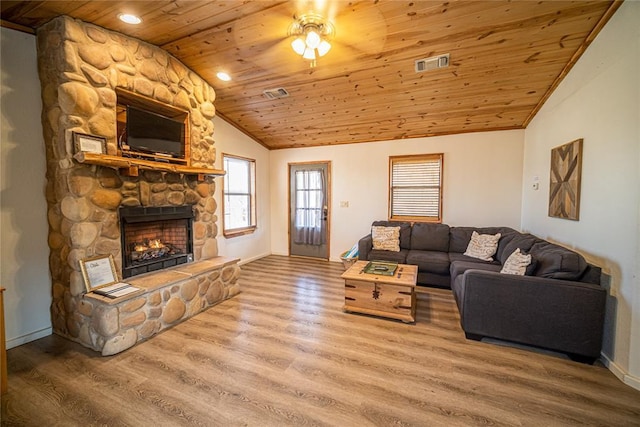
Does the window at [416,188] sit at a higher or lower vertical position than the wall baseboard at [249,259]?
higher

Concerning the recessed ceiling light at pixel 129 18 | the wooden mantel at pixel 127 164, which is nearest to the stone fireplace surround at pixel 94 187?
the wooden mantel at pixel 127 164

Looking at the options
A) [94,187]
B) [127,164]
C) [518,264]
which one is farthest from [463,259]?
[94,187]

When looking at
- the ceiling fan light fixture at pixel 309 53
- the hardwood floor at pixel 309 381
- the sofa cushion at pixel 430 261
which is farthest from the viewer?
the sofa cushion at pixel 430 261

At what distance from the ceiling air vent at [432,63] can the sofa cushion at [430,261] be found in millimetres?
2487

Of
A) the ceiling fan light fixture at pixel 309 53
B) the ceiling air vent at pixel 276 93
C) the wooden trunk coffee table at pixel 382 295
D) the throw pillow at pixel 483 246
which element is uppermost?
the ceiling air vent at pixel 276 93

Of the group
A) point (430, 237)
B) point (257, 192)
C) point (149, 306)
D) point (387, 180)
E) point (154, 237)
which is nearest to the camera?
point (149, 306)

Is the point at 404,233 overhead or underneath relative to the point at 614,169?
underneath

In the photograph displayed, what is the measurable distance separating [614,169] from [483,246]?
189 cm

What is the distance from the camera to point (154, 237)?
319cm

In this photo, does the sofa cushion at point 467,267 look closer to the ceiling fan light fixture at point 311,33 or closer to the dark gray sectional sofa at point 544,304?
the dark gray sectional sofa at point 544,304

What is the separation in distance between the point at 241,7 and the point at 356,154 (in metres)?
3.32

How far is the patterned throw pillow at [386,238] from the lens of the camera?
14.4 ft

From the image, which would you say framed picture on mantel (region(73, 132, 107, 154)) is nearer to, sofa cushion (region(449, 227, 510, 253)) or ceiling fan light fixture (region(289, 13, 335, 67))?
ceiling fan light fixture (region(289, 13, 335, 67))

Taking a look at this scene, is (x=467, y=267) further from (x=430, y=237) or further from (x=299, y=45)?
A: (x=299, y=45)
